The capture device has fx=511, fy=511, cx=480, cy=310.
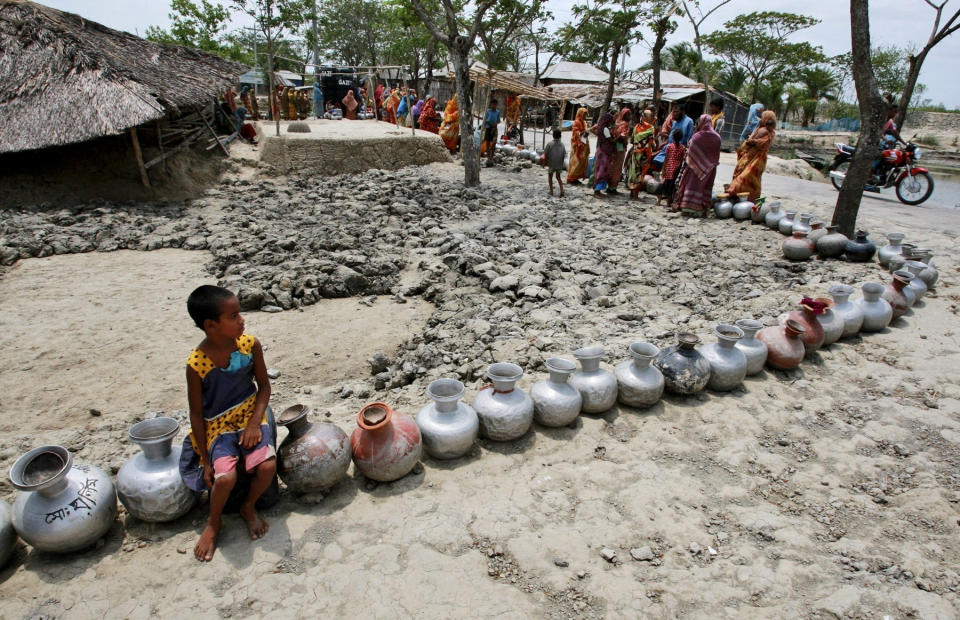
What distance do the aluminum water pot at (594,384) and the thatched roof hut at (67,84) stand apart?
29.4 feet

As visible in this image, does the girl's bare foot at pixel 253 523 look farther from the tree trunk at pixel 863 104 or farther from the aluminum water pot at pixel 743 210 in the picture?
the aluminum water pot at pixel 743 210

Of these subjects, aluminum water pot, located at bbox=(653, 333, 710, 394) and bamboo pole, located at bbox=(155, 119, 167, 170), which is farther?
bamboo pole, located at bbox=(155, 119, 167, 170)

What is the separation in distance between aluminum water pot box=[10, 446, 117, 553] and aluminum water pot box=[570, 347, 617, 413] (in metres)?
2.55

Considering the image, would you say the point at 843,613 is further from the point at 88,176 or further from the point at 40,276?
the point at 88,176

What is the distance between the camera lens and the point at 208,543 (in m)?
2.29

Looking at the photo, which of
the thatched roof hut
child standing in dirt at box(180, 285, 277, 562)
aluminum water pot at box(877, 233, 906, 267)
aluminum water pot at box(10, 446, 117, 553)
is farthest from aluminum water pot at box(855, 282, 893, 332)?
the thatched roof hut

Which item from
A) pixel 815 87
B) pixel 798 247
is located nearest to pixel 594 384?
pixel 798 247

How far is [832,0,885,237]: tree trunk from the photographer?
5.77 m

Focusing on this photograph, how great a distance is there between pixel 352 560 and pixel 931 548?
2646 millimetres

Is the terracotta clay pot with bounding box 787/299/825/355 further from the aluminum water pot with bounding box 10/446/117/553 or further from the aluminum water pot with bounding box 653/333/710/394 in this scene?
the aluminum water pot with bounding box 10/446/117/553

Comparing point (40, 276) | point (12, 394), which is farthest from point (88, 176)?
point (12, 394)

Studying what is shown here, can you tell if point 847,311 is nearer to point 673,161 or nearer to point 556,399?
point 556,399

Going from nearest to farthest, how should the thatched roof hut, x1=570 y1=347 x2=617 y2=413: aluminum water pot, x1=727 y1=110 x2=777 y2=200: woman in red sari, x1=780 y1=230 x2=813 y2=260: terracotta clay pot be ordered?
x1=570 y1=347 x2=617 y2=413: aluminum water pot, x1=780 y1=230 x2=813 y2=260: terracotta clay pot, x1=727 y1=110 x2=777 y2=200: woman in red sari, the thatched roof hut

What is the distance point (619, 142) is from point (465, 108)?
10.3 feet
